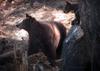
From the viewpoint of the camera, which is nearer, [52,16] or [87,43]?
[87,43]

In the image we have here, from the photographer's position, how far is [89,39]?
3496 mm

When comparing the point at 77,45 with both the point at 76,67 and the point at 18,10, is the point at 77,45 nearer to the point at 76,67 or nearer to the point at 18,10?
the point at 76,67

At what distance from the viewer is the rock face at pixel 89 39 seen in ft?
10.9

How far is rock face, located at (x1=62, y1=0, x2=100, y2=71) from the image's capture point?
3.32 m

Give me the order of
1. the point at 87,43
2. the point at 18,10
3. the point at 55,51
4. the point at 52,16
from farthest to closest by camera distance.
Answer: the point at 18,10
the point at 52,16
the point at 55,51
the point at 87,43

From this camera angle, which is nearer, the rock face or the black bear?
the rock face

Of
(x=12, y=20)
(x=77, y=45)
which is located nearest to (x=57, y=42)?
(x=12, y=20)

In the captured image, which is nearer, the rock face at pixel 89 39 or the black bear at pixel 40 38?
the rock face at pixel 89 39

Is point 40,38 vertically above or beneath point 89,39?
beneath

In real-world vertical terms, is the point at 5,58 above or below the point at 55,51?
above

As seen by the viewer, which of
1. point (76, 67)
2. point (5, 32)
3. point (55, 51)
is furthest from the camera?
point (5, 32)

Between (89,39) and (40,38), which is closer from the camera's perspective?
(89,39)

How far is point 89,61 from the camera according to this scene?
362 cm

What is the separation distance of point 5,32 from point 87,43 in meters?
6.06
